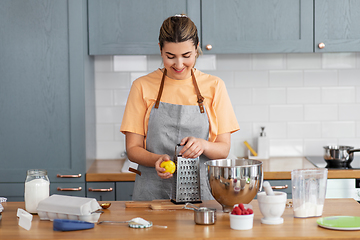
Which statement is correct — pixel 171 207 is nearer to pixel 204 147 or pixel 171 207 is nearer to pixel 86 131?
pixel 204 147

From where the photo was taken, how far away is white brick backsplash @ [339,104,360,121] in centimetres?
336

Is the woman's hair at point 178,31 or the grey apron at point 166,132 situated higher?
the woman's hair at point 178,31

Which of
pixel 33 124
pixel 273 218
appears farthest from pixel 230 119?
pixel 33 124

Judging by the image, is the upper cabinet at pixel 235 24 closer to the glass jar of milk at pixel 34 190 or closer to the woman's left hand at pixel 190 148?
the woman's left hand at pixel 190 148

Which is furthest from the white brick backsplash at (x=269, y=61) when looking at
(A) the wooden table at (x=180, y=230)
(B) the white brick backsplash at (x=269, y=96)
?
(A) the wooden table at (x=180, y=230)

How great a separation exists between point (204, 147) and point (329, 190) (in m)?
1.32

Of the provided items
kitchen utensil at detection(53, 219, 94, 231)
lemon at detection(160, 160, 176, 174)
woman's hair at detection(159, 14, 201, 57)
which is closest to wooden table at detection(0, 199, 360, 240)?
kitchen utensil at detection(53, 219, 94, 231)

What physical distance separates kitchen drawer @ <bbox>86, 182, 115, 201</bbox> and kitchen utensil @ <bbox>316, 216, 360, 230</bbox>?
1.63 metres

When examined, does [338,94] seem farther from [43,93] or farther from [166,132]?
[43,93]

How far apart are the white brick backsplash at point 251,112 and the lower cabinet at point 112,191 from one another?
3.54 feet

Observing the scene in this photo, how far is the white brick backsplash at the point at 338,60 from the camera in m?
3.32

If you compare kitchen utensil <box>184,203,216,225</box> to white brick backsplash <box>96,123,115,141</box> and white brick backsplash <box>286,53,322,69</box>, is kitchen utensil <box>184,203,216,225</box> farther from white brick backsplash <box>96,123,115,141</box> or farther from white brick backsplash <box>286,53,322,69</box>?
white brick backsplash <box>286,53,322,69</box>

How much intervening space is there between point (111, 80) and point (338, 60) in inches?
70.6

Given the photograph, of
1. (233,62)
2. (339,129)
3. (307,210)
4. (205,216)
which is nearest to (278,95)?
(233,62)
